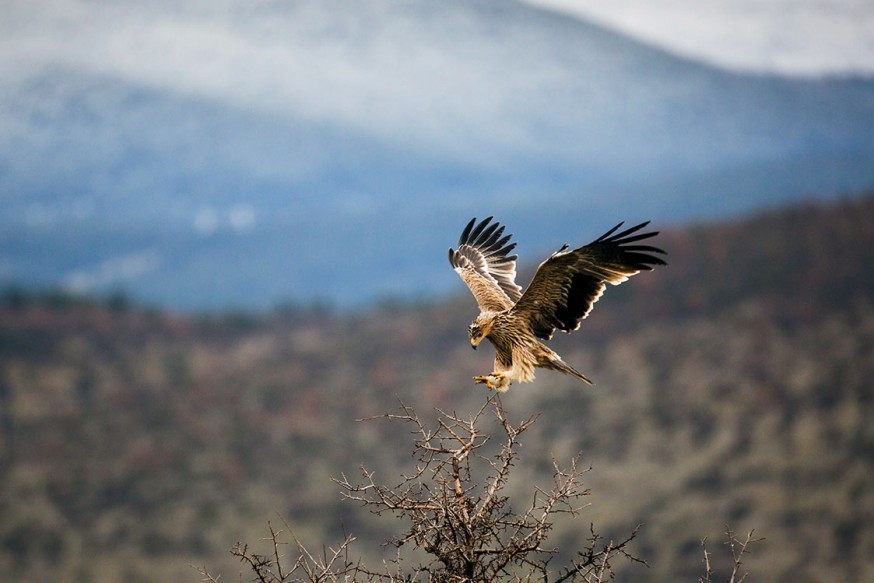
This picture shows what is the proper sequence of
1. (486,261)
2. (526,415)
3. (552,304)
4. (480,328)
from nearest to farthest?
(552,304)
(480,328)
(486,261)
(526,415)

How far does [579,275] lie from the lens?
8516 millimetres

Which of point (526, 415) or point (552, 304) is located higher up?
point (526, 415)

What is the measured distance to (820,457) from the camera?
36875 mm

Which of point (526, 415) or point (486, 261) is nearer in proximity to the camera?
point (486, 261)

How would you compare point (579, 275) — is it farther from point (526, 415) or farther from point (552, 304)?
point (526, 415)

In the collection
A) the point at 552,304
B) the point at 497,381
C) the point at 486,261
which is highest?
the point at 486,261

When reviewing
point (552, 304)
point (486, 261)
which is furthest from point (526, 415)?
point (552, 304)

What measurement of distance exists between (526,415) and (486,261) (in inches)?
1308

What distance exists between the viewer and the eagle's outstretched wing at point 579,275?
837 centimetres

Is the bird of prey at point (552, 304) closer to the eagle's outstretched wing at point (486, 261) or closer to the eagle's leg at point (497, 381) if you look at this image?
the eagle's leg at point (497, 381)

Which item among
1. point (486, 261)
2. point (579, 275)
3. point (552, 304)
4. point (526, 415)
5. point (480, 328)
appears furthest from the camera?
point (526, 415)

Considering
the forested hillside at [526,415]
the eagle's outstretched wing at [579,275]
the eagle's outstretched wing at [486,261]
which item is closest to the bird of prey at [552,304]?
the eagle's outstretched wing at [579,275]

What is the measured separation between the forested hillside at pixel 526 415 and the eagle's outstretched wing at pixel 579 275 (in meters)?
23.7

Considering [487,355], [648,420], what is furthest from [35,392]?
[648,420]
